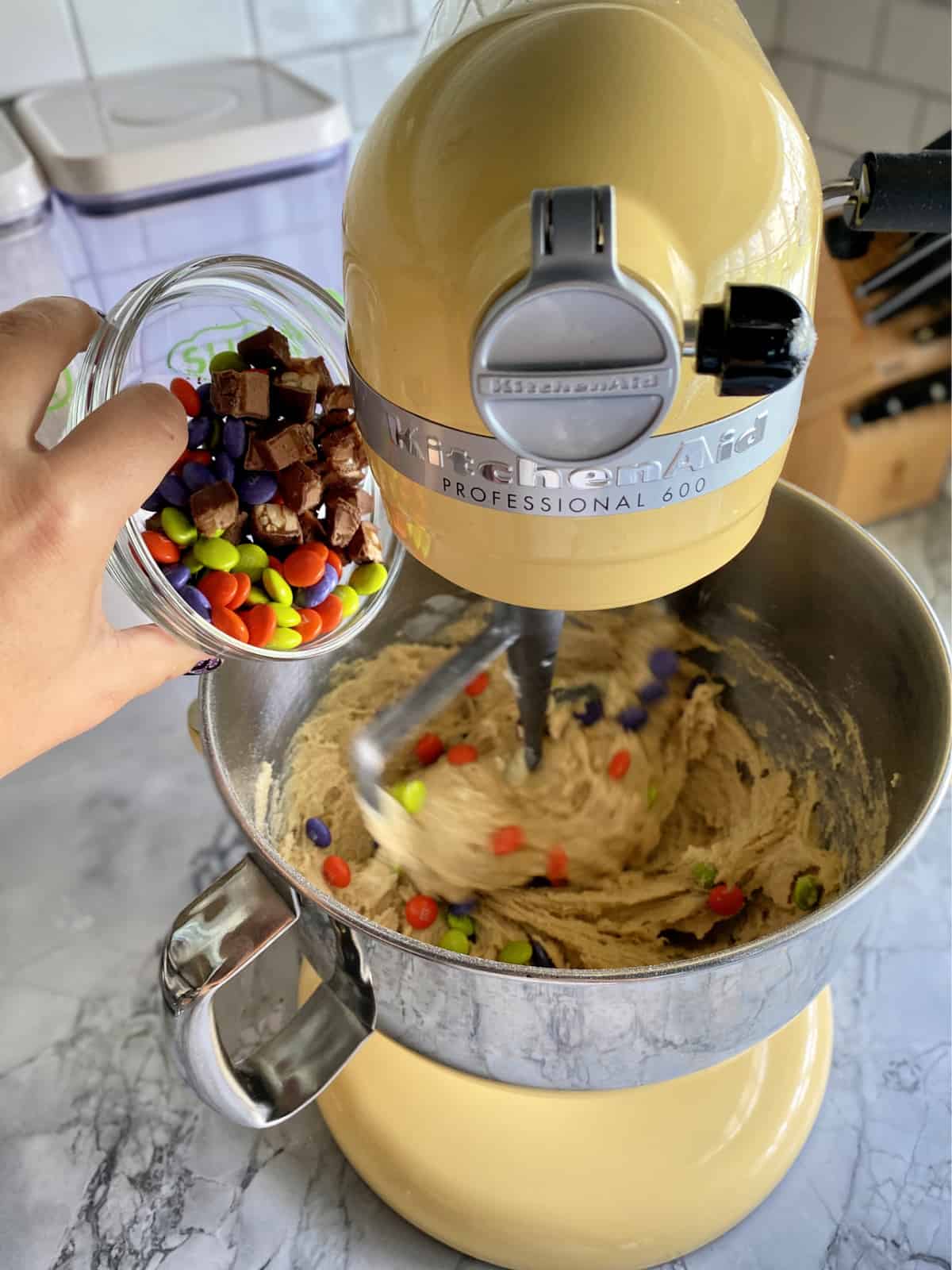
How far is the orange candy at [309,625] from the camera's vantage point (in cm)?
48

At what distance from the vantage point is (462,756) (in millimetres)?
701

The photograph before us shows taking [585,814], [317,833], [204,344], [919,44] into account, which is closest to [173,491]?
[204,344]

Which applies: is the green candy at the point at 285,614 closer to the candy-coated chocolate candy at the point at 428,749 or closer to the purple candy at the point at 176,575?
the purple candy at the point at 176,575

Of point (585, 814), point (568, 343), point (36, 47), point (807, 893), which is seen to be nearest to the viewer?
point (568, 343)

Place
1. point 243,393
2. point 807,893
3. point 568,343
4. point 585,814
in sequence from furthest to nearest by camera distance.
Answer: point 585,814, point 807,893, point 243,393, point 568,343

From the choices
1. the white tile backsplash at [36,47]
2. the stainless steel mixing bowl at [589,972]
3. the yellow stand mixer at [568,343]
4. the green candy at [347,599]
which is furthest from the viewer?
the white tile backsplash at [36,47]

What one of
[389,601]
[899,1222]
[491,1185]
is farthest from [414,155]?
[899,1222]

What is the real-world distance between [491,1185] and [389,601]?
37cm

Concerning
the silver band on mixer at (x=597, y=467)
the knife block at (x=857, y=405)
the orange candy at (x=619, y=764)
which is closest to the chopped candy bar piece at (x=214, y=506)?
the silver band on mixer at (x=597, y=467)

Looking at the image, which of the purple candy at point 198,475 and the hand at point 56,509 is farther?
the purple candy at point 198,475

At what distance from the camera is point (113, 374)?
0.42 meters

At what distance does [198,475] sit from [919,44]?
820 mm

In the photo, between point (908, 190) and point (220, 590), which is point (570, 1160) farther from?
point (908, 190)

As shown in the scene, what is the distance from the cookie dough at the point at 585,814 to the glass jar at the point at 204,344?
0.55ft
